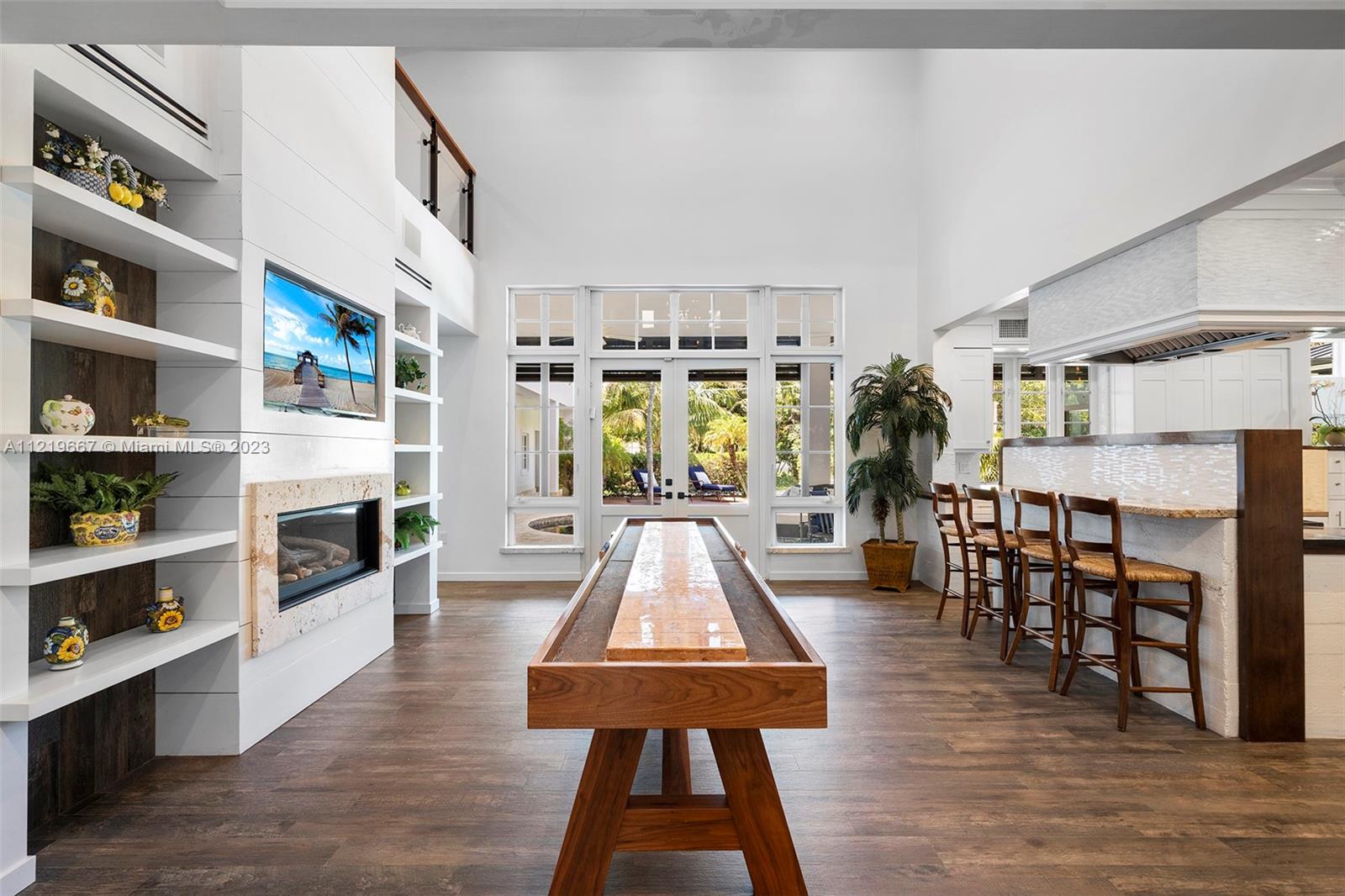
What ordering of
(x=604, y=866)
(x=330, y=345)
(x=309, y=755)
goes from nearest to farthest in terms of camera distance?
(x=604, y=866) → (x=309, y=755) → (x=330, y=345)

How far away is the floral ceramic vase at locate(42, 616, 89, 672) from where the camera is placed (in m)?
2.22

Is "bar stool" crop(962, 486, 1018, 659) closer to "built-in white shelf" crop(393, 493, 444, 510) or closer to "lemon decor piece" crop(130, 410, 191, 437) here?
"built-in white shelf" crop(393, 493, 444, 510)

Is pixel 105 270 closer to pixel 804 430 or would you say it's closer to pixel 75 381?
pixel 75 381

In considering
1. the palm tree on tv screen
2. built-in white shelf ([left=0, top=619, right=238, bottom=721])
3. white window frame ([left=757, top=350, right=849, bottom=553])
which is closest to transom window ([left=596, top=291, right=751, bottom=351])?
white window frame ([left=757, top=350, right=849, bottom=553])

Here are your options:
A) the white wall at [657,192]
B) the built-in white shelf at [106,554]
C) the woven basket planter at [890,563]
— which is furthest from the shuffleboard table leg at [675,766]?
the white wall at [657,192]

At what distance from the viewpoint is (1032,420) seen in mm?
7055

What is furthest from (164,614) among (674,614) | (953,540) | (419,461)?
(953,540)

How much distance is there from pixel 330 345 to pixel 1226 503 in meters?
4.51

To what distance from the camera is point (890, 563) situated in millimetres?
6359

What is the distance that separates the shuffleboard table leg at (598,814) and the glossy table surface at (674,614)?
0.90ft

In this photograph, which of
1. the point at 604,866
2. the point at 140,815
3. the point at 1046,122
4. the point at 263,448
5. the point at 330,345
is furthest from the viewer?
the point at 1046,122

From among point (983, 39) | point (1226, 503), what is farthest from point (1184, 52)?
point (983, 39)

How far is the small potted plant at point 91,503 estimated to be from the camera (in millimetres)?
2307

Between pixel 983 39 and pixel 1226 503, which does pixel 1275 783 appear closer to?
pixel 1226 503
